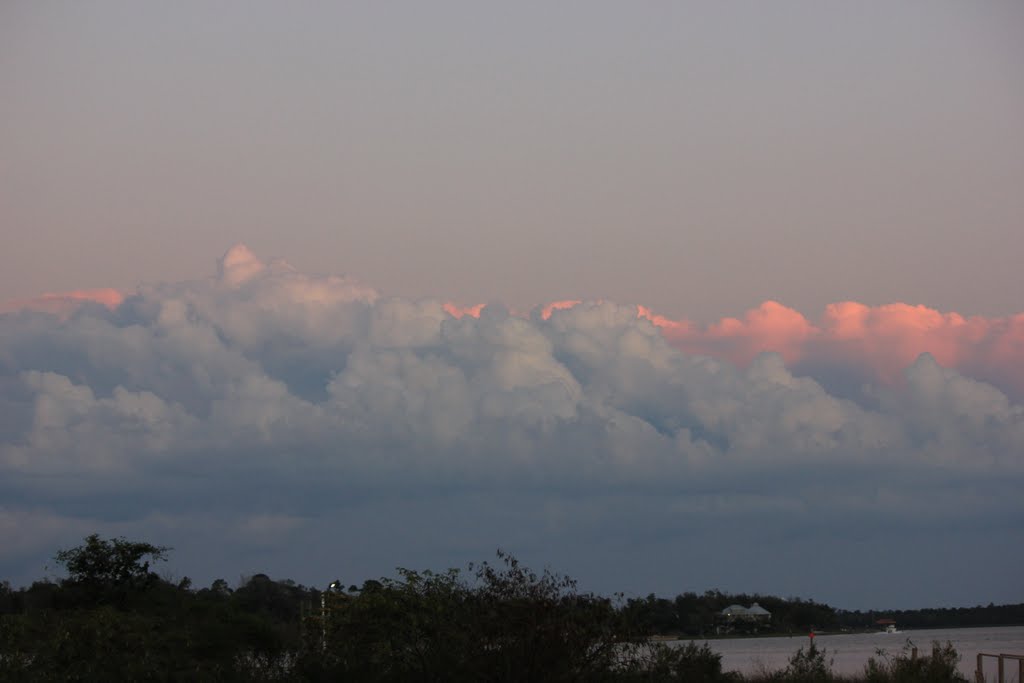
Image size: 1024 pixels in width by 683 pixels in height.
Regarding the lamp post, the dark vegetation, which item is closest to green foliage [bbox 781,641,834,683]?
the dark vegetation

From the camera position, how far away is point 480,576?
73.6ft

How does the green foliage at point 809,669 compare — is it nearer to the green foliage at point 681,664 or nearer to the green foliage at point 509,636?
the green foliage at point 681,664

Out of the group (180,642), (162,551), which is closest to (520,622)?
(180,642)

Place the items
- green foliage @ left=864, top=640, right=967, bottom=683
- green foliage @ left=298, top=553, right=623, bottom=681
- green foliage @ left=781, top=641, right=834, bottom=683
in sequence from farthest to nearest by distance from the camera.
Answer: green foliage @ left=781, top=641, right=834, bottom=683 → green foliage @ left=864, top=640, right=967, bottom=683 → green foliage @ left=298, top=553, right=623, bottom=681

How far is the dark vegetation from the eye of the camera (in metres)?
21.8

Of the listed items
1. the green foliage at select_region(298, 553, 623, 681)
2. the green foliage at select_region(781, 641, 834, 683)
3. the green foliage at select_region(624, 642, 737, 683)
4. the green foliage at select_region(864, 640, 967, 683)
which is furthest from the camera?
the green foliage at select_region(781, 641, 834, 683)

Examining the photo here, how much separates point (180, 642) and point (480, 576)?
9285mm

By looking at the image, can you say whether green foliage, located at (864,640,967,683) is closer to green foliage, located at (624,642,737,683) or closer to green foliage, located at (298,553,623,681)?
green foliage, located at (624,642,737,683)

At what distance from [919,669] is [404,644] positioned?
51.9 feet

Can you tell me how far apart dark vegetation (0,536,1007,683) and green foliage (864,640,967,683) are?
2.6 inches

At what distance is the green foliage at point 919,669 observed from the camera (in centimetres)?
3400

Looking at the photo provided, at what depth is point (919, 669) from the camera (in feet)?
113

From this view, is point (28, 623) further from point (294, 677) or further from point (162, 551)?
point (162, 551)

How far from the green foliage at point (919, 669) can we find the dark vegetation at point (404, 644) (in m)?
0.07
